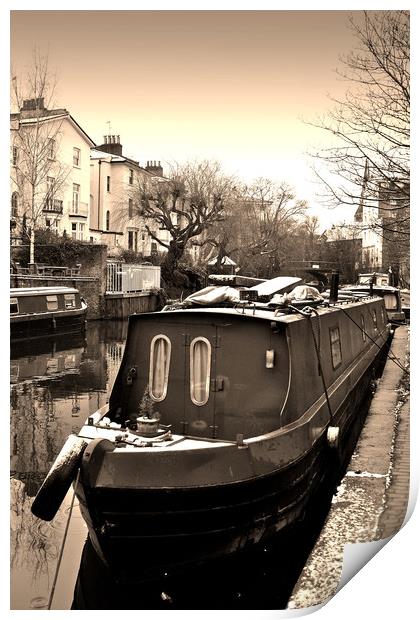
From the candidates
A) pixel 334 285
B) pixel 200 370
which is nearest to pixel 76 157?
pixel 334 285

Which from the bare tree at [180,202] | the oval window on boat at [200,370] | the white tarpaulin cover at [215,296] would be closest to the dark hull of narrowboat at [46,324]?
the bare tree at [180,202]

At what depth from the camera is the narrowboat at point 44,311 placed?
508 inches

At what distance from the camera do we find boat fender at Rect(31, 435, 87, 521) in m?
3.65

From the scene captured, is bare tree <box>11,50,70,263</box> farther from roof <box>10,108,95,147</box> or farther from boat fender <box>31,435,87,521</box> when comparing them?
boat fender <box>31,435,87,521</box>

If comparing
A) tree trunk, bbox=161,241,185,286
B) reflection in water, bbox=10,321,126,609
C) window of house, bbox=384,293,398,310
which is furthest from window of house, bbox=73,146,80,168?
window of house, bbox=384,293,398,310

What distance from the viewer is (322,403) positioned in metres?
5.15

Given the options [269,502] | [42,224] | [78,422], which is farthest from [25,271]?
[269,502]

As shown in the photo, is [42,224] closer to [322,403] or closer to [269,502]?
[322,403]

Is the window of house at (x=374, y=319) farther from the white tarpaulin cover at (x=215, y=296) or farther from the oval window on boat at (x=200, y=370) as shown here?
the oval window on boat at (x=200, y=370)

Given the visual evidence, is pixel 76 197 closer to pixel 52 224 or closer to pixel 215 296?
pixel 52 224

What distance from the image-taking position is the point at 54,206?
11805mm

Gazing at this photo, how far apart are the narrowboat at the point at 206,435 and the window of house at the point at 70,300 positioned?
9512 millimetres

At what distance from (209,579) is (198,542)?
246 mm

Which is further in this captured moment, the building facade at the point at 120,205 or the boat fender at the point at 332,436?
the building facade at the point at 120,205
